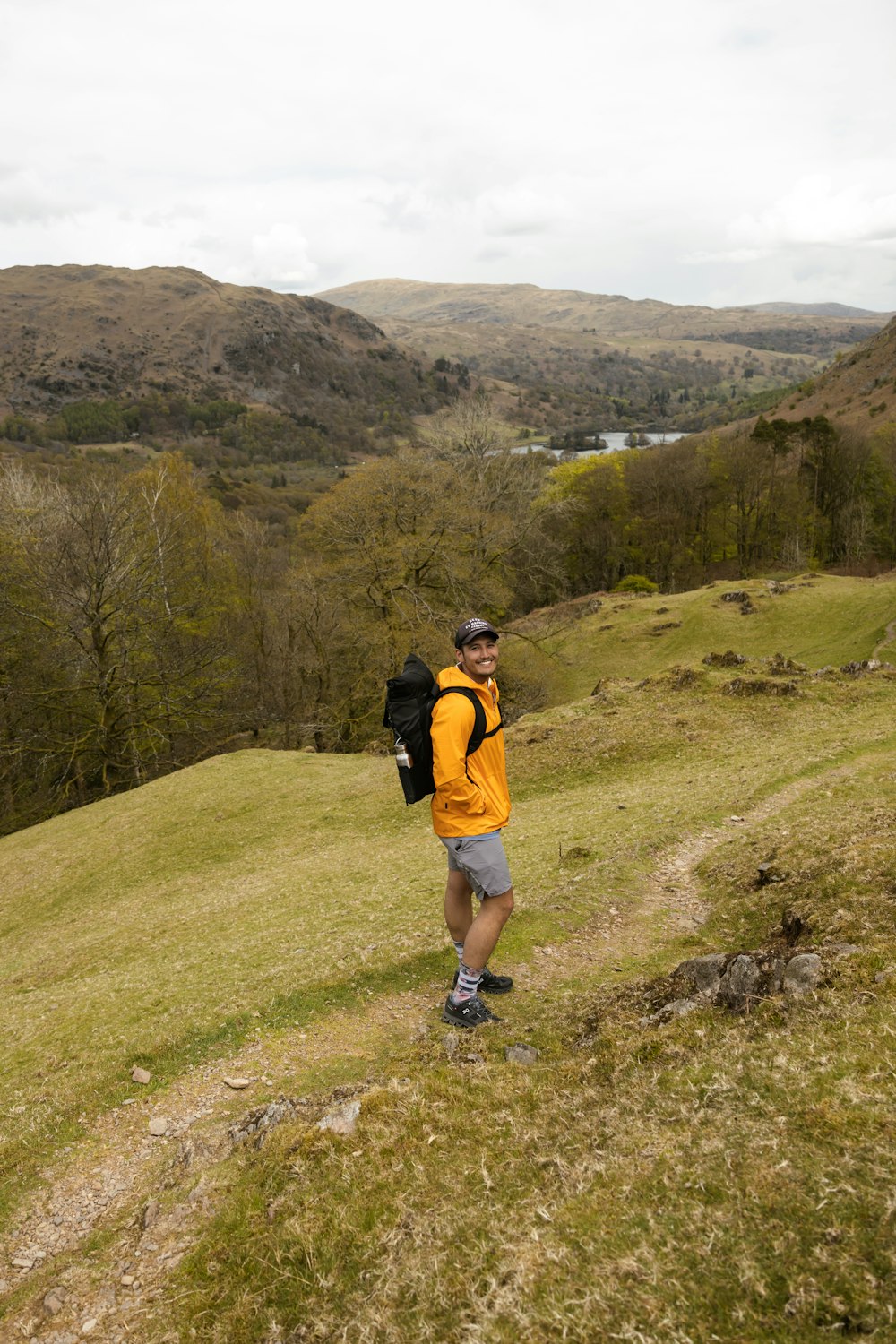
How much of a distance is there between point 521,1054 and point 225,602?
44.4 metres

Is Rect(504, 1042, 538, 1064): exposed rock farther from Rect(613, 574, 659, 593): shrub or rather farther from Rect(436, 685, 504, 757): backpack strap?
Rect(613, 574, 659, 593): shrub

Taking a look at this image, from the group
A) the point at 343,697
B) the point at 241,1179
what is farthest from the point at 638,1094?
the point at 343,697

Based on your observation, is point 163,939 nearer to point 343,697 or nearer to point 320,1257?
point 320,1257

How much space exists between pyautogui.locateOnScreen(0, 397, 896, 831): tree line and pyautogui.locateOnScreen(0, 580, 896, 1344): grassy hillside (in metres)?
20.6

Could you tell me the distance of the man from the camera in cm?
707

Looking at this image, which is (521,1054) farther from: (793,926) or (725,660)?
(725,660)

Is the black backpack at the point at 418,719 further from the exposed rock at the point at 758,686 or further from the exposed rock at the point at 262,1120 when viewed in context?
the exposed rock at the point at 758,686

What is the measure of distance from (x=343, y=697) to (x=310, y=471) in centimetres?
14028

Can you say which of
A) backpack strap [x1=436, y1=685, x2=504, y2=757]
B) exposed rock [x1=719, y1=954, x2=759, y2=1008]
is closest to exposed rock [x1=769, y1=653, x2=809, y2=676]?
exposed rock [x1=719, y1=954, x2=759, y2=1008]

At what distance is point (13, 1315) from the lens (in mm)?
5059

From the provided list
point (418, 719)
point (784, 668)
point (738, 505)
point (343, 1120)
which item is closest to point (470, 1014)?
point (343, 1120)

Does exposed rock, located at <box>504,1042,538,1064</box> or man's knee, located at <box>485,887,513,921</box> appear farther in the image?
man's knee, located at <box>485,887,513,921</box>

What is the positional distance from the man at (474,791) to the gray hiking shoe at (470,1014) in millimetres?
58

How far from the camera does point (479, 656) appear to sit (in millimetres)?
7422
